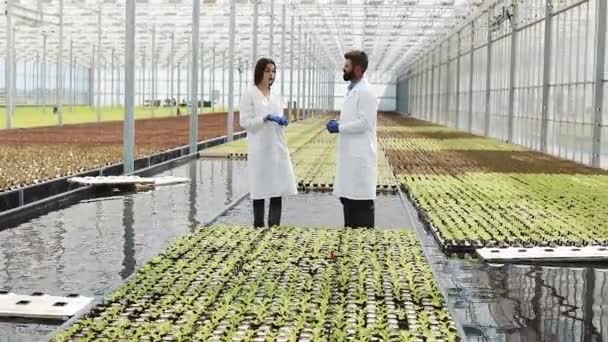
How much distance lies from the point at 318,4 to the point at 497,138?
28.3 ft

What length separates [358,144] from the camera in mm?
8773

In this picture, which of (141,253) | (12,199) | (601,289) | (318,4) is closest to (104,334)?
(141,253)

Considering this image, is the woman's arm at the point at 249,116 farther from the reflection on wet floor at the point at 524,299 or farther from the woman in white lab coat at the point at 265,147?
the reflection on wet floor at the point at 524,299

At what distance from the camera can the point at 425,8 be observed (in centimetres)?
3706

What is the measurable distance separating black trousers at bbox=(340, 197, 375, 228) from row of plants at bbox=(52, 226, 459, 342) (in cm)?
41

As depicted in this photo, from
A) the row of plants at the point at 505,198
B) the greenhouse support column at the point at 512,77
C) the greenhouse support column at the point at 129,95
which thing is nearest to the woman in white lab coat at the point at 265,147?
the row of plants at the point at 505,198

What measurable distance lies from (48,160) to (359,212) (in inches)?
373

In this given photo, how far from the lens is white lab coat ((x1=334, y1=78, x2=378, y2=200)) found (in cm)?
869

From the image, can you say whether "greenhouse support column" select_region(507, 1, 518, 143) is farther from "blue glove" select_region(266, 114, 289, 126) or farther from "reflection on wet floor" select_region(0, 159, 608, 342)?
"blue glove" select_region(266, 114, 289, 126)

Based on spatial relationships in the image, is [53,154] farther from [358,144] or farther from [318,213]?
[358,144]

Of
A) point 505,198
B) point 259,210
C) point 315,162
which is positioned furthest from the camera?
point 315,162

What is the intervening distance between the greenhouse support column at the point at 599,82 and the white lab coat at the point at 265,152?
12.8 m

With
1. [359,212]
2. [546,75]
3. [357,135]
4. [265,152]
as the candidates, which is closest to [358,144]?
[357,135]

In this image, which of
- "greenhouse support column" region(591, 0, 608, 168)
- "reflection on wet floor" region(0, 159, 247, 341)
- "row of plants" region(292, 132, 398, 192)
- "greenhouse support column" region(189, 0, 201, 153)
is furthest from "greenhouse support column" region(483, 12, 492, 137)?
"reflection on wet floor" region(0, 159, 247, 341)
